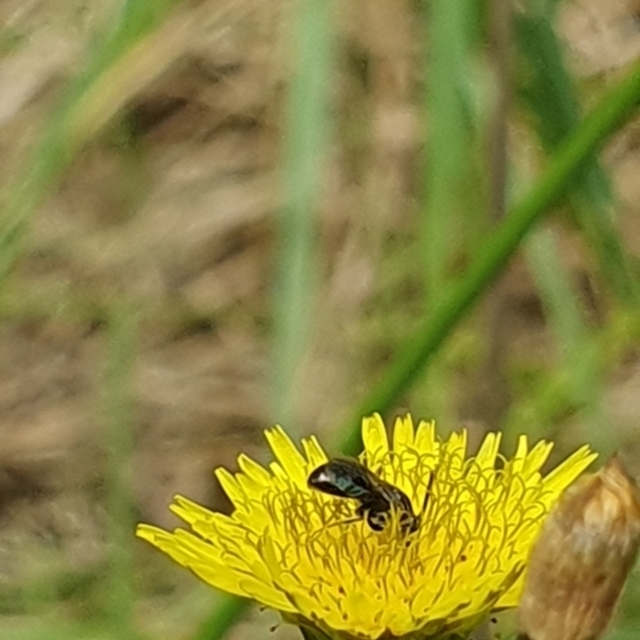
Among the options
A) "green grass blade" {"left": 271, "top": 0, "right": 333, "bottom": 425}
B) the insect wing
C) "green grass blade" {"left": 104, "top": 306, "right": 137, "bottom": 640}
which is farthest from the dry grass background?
the insect wing

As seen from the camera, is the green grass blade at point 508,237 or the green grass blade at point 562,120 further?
the green grass blade at point 562,120

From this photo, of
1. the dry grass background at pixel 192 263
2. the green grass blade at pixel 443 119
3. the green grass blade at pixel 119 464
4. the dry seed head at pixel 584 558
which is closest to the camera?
the dry seed head at pixel 584 558

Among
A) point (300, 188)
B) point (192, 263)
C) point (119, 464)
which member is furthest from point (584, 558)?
point (192, 263)

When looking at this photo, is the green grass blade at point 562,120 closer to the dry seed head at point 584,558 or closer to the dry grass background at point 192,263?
the dry seed head at point 584,558

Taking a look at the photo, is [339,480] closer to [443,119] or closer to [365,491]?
[365,491]

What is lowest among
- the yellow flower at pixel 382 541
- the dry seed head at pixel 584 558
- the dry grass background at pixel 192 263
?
the dry seed head at pixel 584 558

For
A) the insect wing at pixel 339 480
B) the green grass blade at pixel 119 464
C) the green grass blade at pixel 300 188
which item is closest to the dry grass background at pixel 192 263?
the green grass blade at pixel 119 464

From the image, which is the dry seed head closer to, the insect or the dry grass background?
the insect
